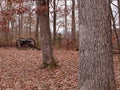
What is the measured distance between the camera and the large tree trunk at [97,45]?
458cm

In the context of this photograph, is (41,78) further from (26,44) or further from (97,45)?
(26,44)

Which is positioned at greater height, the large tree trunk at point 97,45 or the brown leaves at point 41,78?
the large tree trunk at point 97,45

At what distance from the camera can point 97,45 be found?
457 centimetres

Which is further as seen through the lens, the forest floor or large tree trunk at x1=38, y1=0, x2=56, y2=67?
large tree trunk at x1=38, y1=0, x2=56, y2=67

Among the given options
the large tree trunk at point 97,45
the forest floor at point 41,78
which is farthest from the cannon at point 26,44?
the large tree trunk at point 97,45

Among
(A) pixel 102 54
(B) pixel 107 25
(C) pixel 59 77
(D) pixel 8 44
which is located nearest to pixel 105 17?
(B) pixel 107 25

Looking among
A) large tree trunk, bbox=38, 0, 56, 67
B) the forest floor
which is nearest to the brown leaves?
the forest floor

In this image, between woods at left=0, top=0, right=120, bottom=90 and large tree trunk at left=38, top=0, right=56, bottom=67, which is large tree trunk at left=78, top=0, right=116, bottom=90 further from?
large tree trunk at left=38, top=0, right=56, bottom=67

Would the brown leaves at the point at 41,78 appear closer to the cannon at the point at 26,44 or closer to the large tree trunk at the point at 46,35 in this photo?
the large tree trunk at the point at 46,35

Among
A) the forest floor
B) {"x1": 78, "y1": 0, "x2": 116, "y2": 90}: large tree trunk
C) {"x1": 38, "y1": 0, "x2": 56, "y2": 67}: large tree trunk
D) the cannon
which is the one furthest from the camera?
the cannon

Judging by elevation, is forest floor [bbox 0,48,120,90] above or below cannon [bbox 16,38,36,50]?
below

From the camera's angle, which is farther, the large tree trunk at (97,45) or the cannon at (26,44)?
the cannon at (26,44)

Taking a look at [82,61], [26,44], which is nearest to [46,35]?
[82,61]

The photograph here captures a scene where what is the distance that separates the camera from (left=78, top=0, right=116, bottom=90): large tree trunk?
15.0 feet
